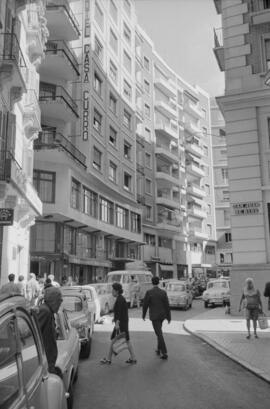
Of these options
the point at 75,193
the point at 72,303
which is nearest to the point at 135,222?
the point at 75,193

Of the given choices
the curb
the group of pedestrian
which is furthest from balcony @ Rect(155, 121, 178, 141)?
the group of pedestrian

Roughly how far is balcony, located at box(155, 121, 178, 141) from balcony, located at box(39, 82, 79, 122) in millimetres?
27066

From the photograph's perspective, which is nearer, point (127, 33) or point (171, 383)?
point (171, 383)

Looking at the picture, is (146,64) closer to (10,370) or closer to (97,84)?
(97,84)

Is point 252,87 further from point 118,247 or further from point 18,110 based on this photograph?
point 118,247

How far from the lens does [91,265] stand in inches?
1458

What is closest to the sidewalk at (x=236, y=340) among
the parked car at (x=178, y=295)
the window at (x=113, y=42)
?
the parked car at (x=178, y=295)

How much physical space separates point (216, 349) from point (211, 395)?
15.0 feet

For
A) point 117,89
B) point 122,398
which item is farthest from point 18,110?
point 117,89

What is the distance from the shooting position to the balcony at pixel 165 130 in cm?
6058

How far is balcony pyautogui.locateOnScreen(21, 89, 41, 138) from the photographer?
23062mm

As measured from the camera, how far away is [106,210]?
4028 centimetres

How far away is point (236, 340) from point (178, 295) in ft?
45.6

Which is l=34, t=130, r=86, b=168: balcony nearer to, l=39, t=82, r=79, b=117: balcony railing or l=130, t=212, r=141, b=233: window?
l=39, t=82, r=79, b=117: balcony railing
